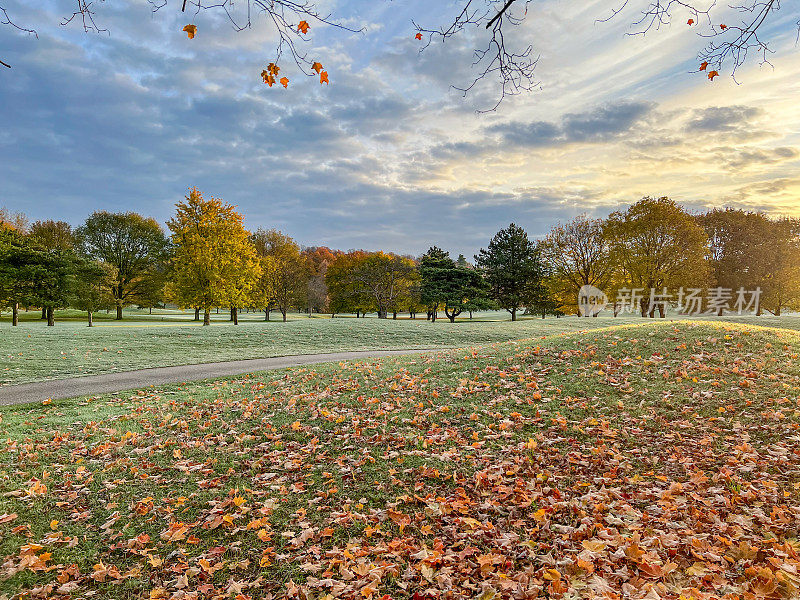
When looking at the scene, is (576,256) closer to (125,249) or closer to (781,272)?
(781,272)

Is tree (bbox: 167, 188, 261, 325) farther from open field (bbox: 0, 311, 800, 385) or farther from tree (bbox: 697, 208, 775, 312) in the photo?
tree (bbox: 697, 208, 775, 312)

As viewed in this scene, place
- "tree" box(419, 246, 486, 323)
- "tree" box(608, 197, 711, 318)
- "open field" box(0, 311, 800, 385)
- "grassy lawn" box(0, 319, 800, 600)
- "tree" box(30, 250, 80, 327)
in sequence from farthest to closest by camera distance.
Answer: "tree" box(419, 246, 486, 323) → "tree" box(608, 197, 711, 318) → "tree" box(30, 250, 80, 327) → "open field" box(0, 311, 800, 385) → "grassy lawn" box(0, 319, 800, 600)

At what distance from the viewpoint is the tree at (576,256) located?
35188 mm

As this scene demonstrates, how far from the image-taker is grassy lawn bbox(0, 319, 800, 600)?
330 cm

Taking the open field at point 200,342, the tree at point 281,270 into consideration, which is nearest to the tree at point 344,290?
the tree at point 281,270

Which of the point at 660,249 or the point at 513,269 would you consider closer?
the point at 660,249

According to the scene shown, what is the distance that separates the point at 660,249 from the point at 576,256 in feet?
22.7

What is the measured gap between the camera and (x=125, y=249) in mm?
43719

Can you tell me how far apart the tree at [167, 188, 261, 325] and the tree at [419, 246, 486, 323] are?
711 inches

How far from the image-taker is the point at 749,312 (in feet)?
115

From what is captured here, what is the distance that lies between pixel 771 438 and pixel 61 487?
9635 mm

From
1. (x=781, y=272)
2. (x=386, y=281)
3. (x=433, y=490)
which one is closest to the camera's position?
(x=433, y=490)

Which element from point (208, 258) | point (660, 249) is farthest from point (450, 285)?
point (208, 258)

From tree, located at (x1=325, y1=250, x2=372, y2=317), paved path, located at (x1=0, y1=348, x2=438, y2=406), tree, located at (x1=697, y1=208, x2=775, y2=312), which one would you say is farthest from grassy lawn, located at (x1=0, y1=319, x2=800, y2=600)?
tree, located at (x1=325, y1=250, x2=372, y2=317)
